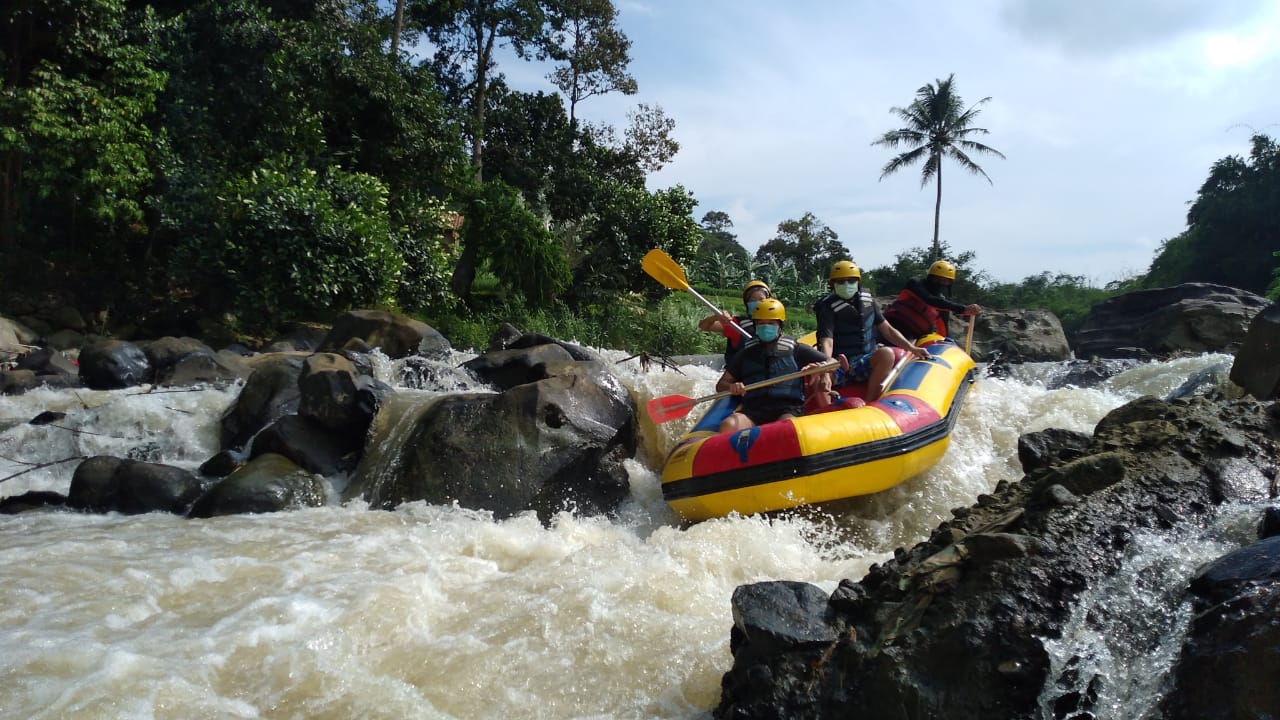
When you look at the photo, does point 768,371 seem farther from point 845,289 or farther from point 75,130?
point 75,130

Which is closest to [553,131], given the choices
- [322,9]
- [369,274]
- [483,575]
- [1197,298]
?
[322,9]

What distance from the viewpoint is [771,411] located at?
570 centimetres

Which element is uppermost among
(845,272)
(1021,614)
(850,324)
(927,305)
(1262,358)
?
(845,272)

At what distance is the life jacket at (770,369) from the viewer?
5.72m

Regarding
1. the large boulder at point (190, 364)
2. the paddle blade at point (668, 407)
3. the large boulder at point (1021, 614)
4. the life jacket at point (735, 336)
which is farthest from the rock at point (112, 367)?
the large boulder at point (1021, 614)

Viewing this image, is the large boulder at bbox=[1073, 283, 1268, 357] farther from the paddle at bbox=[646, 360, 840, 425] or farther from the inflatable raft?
the paddle at bbox=[646, 360, 840, 425]

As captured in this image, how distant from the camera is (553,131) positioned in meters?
19.9

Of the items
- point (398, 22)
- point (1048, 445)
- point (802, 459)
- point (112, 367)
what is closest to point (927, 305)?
point (802, 459)

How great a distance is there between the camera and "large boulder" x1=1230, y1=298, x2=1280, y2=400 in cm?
620

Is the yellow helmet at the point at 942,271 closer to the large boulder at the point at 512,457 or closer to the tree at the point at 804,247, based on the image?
the large boulder at the point at 512,457

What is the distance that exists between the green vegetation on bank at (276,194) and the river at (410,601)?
5616mm

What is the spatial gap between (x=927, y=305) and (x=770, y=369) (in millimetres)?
2444

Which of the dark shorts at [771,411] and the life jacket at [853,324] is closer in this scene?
the dark shorts at [771,411]

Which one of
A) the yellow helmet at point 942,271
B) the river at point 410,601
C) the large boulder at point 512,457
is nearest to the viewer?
the river at point 410,601
